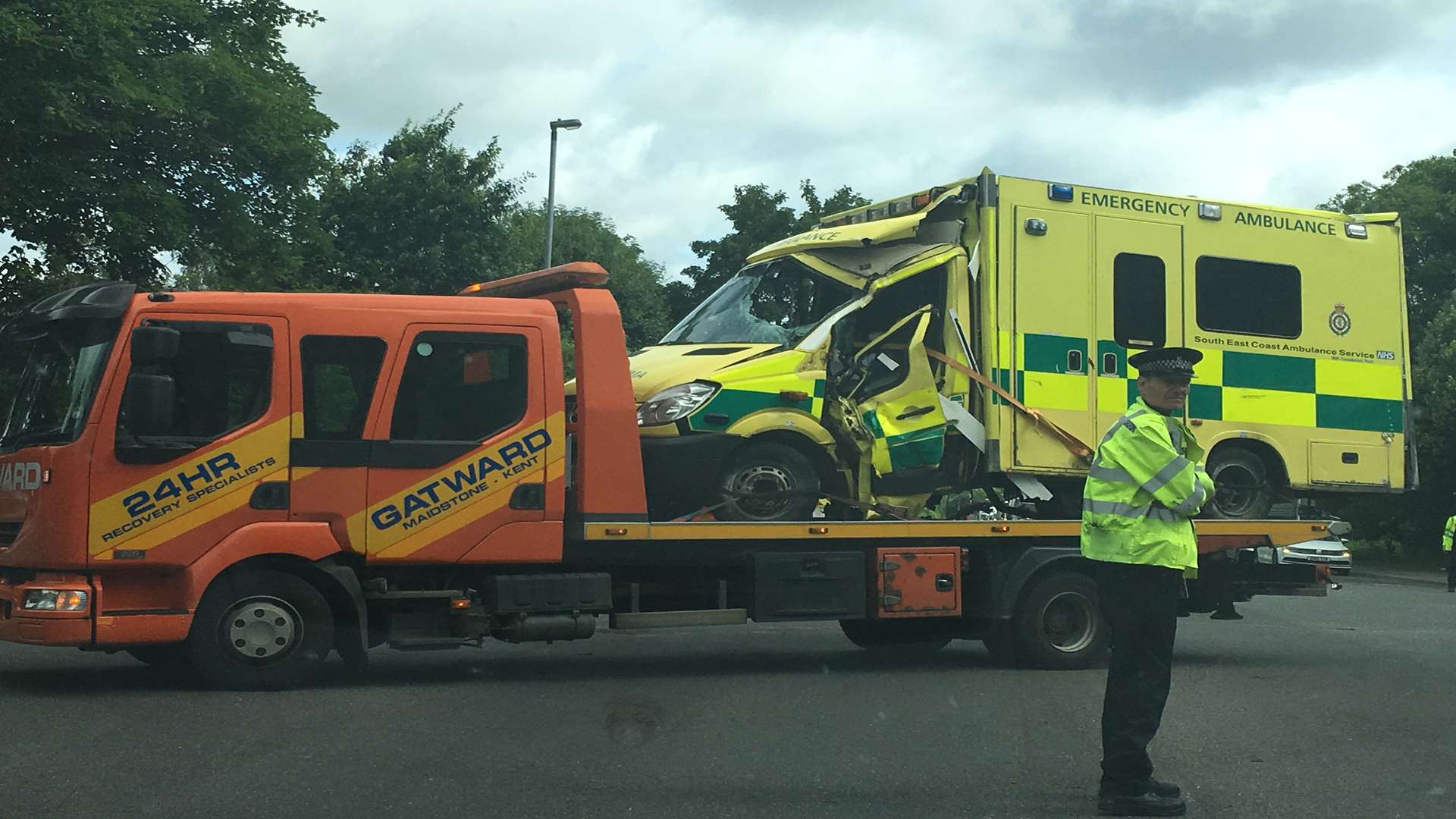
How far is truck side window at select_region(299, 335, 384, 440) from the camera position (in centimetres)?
911

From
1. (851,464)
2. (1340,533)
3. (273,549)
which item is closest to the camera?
(273,549)

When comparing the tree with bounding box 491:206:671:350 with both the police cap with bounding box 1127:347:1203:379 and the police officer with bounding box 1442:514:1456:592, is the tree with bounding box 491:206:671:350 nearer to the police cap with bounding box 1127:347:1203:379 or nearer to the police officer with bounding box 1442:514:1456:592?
the police officer with bounding box 1442:514:1456:592

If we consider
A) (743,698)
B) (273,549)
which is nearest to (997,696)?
(743,698)

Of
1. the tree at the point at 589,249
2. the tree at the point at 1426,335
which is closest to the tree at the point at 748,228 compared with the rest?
the tree at the point at 589,249

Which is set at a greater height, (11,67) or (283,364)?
(11,67)

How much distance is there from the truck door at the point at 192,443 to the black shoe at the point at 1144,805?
16.2ft

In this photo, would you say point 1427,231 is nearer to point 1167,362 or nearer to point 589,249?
point 589,249

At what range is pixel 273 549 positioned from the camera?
8.89 meters

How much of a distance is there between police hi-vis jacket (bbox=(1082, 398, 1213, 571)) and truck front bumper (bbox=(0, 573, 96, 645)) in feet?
17.3

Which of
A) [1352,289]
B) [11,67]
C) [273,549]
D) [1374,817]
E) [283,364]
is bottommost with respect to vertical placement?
[1374,817]

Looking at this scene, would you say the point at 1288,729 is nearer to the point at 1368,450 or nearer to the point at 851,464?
the point at 851,464

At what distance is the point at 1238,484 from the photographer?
11.7 meters

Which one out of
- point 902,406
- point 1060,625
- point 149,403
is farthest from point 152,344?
point 1060,625

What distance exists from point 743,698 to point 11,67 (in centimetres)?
1213
